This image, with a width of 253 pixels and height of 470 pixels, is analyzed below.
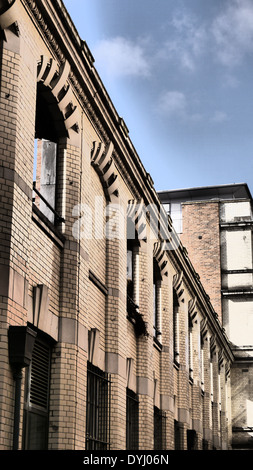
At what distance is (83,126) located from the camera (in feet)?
50.7

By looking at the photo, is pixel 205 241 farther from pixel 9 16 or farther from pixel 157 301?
pixel 9 16

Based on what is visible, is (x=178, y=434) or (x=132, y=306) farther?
(x=178, y=434)

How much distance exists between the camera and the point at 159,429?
2245 cm

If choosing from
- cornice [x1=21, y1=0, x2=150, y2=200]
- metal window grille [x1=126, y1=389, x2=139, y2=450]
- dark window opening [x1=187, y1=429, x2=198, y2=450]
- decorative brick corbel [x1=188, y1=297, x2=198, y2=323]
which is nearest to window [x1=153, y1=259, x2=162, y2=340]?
metal window grille [x1=126, y1=389, x2=139, y2=450]

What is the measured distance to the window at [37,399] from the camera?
11.9 m

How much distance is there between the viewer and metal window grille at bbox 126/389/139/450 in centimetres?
1869

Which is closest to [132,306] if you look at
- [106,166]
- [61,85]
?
[106,166]

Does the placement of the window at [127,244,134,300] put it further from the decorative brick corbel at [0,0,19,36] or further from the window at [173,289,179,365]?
the decorative brick corbel at [0,0,19,36]

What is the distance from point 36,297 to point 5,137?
2.62 metres

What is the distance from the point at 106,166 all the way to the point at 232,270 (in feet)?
93.0

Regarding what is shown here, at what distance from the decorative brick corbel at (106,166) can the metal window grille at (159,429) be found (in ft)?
24.8

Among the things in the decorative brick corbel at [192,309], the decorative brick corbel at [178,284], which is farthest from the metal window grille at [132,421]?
the decorative brick corbel at [192,309]

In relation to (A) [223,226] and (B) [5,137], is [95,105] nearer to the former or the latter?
(B) [5,137]

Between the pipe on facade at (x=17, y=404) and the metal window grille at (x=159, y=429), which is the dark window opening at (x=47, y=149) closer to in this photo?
the pipe on facade at (x=17, y=404)
